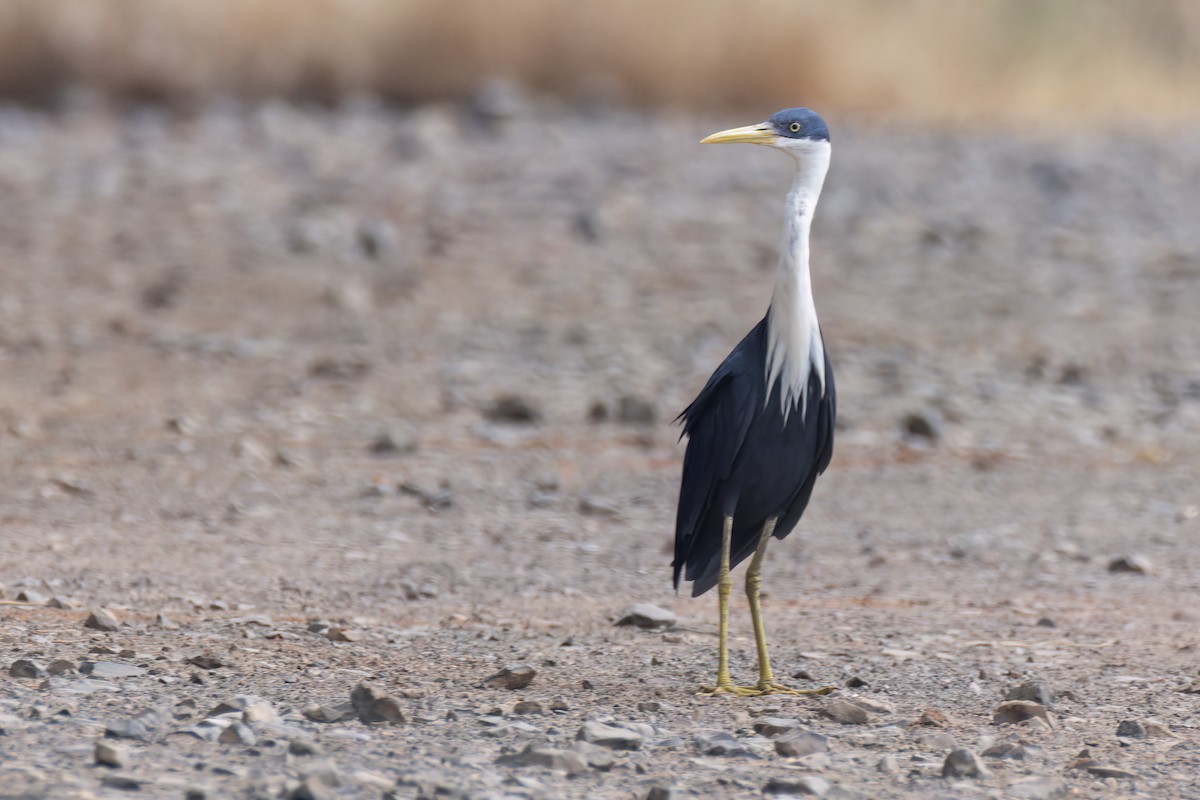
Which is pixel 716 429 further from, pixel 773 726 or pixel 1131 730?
pixel 1131 730

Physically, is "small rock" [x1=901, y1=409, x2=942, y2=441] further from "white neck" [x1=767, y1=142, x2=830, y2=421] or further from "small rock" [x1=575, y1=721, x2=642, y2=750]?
"small rock" [x1=575, y1=721, x2=642, y2=750]

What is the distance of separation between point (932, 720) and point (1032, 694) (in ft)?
1.20

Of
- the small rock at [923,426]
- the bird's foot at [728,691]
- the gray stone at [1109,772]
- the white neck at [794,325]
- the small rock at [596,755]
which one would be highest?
the white neck at [794,325]

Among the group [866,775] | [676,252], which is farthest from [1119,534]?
[676,252]

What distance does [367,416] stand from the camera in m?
8.16

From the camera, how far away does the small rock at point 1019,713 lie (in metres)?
4.10

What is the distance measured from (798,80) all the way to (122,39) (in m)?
5.87

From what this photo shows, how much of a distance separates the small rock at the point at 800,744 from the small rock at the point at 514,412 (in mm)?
4407

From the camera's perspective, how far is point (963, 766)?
3652mm

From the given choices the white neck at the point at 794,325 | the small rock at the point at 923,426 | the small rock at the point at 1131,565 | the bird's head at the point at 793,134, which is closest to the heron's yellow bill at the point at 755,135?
the bird's head at the point at 793,134

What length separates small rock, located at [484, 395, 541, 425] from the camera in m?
8.14

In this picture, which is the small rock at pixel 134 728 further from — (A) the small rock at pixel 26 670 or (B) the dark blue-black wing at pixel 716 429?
(B) the dark blue-black wing at pixel 716 429

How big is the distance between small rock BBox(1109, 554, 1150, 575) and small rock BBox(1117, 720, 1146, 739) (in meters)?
2.08

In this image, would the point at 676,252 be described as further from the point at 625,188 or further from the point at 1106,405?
the point at 1106,405
